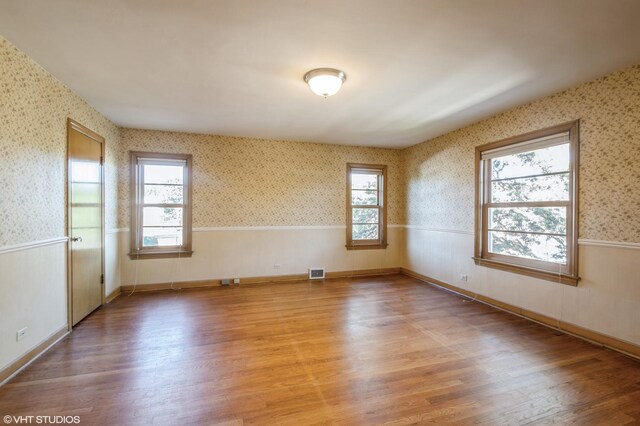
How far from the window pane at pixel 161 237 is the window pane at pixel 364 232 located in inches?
123

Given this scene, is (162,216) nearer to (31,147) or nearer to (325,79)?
(31,147)

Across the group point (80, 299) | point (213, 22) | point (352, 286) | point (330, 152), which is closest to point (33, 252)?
point (80, 299)

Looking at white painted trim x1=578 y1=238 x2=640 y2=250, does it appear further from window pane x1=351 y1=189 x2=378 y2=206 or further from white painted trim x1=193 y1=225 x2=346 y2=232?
white painted trim x1=193 y1=225 x2=346 y2=232

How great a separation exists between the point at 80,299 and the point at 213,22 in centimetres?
331

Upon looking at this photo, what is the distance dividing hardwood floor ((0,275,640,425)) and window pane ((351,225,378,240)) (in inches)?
88.8

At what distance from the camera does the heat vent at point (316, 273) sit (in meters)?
5.61

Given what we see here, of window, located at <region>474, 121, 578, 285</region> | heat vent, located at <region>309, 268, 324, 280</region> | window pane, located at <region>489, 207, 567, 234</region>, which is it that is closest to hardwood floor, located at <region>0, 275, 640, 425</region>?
window, located at <region>474, 121, 578, 285</region>

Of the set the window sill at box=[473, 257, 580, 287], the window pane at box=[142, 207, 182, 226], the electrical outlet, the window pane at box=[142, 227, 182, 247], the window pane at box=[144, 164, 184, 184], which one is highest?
the window pane at box=[144, 164, 184, 184]

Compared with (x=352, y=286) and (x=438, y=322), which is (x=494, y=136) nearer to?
(x=438, y=322)

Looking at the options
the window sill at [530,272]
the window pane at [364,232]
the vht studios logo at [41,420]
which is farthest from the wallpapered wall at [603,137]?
the vht studios logo at [41,420]

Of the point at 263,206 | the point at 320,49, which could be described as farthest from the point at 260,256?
the point at 320,49

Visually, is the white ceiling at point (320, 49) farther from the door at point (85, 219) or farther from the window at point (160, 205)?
the window at point (160, 205)

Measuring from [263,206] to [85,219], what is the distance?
8.32 ft

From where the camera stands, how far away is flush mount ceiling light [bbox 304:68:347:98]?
2730 millimetres
